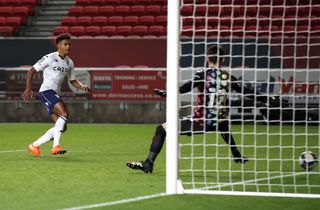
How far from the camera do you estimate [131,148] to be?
1561cm

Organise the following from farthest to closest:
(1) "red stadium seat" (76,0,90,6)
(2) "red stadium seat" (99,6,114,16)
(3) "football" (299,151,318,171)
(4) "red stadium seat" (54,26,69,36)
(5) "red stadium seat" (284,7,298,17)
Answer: (1) "red stadium seat" (76,0,90,6) → (2) "red stadium seat" (99,6,114,16) → (4) "red stadium seat" (54,26,69,36) → (5) "red stadium seat" (284,7,298,17) → (3) "football" (299,151,318,171)

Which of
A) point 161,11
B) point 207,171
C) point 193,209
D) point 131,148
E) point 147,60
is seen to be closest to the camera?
point 193,209

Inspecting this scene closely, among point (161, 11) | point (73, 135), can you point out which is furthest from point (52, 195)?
point (161, 11)

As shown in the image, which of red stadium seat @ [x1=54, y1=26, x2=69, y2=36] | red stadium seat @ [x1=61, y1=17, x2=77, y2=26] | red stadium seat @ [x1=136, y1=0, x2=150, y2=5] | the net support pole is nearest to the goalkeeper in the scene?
the net support pole

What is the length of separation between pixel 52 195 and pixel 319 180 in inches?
124

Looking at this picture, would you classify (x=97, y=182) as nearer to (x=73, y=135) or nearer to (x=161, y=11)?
(x=73, y=135)

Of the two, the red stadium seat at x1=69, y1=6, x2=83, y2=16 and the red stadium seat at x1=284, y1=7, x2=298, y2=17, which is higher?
the red stadium seat at x1=69, y1=6, x2=83, y2=16

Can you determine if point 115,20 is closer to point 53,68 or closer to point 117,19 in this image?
point 117,19

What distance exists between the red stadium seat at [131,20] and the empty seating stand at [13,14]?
11.2ft

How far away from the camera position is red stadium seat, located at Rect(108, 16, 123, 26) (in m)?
29.2

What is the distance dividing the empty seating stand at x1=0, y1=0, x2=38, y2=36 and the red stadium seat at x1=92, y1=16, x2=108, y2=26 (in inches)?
91.9

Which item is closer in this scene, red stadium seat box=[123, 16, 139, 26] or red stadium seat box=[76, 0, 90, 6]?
red stadium seat box=[123, 16, 139, 26]

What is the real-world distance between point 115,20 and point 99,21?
1.88 ft

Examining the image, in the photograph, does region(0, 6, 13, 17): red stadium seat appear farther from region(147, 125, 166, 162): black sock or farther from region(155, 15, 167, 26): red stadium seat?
region(147, 125, 166, 162): black sock
